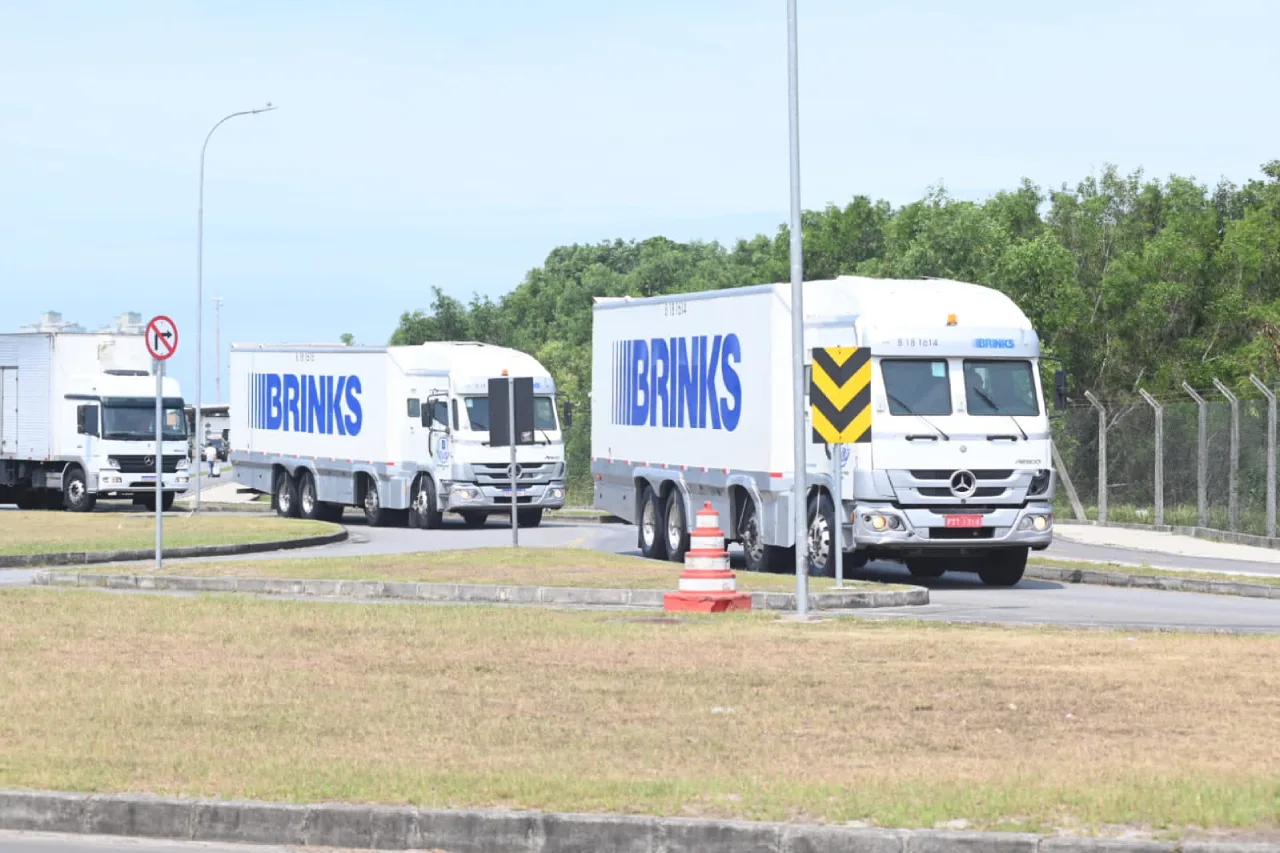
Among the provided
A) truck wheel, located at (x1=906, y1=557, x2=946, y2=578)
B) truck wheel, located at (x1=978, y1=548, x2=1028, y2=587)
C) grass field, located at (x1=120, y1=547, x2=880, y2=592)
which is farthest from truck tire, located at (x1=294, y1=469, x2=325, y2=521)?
truck wheel, located at (x1=978, y1=548, x2=1028, y2=587)

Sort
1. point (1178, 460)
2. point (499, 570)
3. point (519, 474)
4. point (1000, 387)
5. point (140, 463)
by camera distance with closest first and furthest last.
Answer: point (1000, 387) → point (499, 570) → point (1178, 460) → point (519, 474) → point (140, 463)

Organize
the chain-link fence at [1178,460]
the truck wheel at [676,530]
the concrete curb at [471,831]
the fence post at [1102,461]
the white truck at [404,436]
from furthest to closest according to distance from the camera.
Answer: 1. the fence post at [1102,461]
2. the white truck at [404,436]
3. the chain-link fence at [1178,460]
4. the truck wheel at [676,530]
5. the concrete curb at [471,831]

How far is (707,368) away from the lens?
2866cm

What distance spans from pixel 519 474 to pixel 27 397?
557 inches

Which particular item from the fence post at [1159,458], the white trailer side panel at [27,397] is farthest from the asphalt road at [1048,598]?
the white trailer side panel at [27,397]

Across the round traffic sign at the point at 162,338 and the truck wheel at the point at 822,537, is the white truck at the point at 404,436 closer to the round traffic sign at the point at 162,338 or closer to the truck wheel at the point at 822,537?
the round traffic sign at the point at 162,338

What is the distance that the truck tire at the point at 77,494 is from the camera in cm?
4766

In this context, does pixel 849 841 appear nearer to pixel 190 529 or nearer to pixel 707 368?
pixel 707 368

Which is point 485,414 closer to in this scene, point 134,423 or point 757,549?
point 134,423

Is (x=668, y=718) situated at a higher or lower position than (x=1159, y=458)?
lower

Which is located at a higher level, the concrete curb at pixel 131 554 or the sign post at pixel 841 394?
the sign post at pixel 841 394

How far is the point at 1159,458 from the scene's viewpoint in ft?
126

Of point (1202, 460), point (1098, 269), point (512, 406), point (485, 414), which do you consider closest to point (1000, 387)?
point (512, 406)

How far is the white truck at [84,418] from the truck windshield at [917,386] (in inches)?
1010
